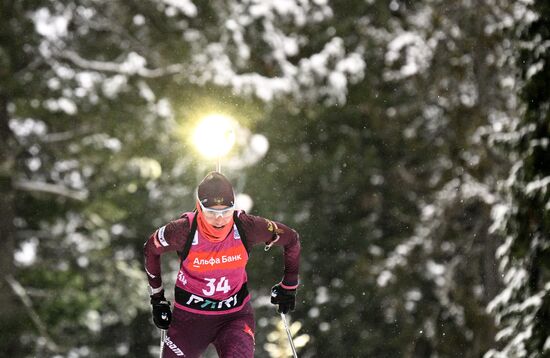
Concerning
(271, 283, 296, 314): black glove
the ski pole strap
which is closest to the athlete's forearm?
the ski pole strap

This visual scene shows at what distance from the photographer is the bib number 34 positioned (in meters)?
6.85

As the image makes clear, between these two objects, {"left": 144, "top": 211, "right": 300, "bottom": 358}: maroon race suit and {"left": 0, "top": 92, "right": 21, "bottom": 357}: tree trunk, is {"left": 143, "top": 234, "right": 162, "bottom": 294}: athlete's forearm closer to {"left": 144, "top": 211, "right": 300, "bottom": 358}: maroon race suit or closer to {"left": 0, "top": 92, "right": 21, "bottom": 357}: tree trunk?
{"left": 144, "top": 211, "right": 300, "bottom": 358}: maroon race suit

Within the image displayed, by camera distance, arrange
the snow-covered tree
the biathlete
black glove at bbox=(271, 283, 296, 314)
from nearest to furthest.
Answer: the biathlete
black glove at bbox=(271, 283, 296, 314)
the snow-covered tree

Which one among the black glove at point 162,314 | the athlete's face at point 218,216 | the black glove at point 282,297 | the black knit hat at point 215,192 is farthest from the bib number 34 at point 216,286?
the black knit hat at point 215,192

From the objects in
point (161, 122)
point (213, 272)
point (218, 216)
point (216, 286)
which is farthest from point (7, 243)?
point (218, 216)

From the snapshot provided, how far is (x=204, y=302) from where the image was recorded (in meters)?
7.00

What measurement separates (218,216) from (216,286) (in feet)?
2.59

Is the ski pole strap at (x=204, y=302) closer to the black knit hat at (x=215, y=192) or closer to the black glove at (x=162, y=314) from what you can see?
the black glove at (x=162, y=314)

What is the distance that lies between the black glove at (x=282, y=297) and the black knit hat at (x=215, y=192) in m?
1.18

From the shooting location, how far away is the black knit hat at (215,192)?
6.29 meters

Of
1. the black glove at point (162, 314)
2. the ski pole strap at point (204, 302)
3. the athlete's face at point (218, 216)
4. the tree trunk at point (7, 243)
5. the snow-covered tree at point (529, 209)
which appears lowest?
the black glove at point (162, 314)

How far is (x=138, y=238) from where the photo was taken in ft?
99.6

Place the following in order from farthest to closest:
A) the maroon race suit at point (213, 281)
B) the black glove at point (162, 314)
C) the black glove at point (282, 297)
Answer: the black glove at point (282, 297) < the black glove at point (162, 314) < the maroon race suit at point (213, 281)

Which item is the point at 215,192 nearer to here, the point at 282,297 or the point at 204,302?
the point at 204,302
